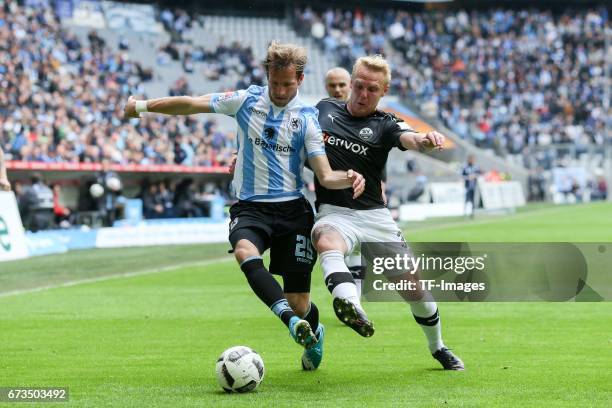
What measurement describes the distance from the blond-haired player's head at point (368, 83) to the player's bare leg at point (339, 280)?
939mm

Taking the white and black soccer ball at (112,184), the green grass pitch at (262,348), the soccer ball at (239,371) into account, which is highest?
the soccer ball at (239,371)

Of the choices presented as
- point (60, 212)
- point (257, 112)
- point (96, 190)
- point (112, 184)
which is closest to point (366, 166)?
point (257, 112)

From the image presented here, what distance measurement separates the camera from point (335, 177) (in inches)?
301

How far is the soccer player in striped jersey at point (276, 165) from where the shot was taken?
7.75m

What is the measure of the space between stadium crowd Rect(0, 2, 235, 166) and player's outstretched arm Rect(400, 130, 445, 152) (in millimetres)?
19424

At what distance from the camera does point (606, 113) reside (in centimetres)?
5322

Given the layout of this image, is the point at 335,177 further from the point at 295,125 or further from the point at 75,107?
the point at 75,107

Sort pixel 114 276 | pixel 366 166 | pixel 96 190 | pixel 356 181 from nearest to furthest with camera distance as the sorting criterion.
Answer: pixel 356 181, pixel 366 166, pixel 114 276, pixel 96 190

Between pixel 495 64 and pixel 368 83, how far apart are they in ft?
161

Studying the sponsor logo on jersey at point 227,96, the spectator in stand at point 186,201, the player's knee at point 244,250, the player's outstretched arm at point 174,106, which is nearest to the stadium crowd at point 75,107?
the spectator in stand at point 186,201

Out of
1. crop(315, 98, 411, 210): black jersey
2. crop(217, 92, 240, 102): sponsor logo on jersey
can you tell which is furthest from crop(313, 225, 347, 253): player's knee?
crop(217, 92, 240, 102): sponsor logo on jersey

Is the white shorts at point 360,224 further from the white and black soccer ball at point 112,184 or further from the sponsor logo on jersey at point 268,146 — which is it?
the white and black soccer ball at point 112,184

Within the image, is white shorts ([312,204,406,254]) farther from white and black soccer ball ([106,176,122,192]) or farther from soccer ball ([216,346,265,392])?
white and black soccer ball ([106,176,122,192])

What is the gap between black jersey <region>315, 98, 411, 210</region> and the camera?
26.8 ft
